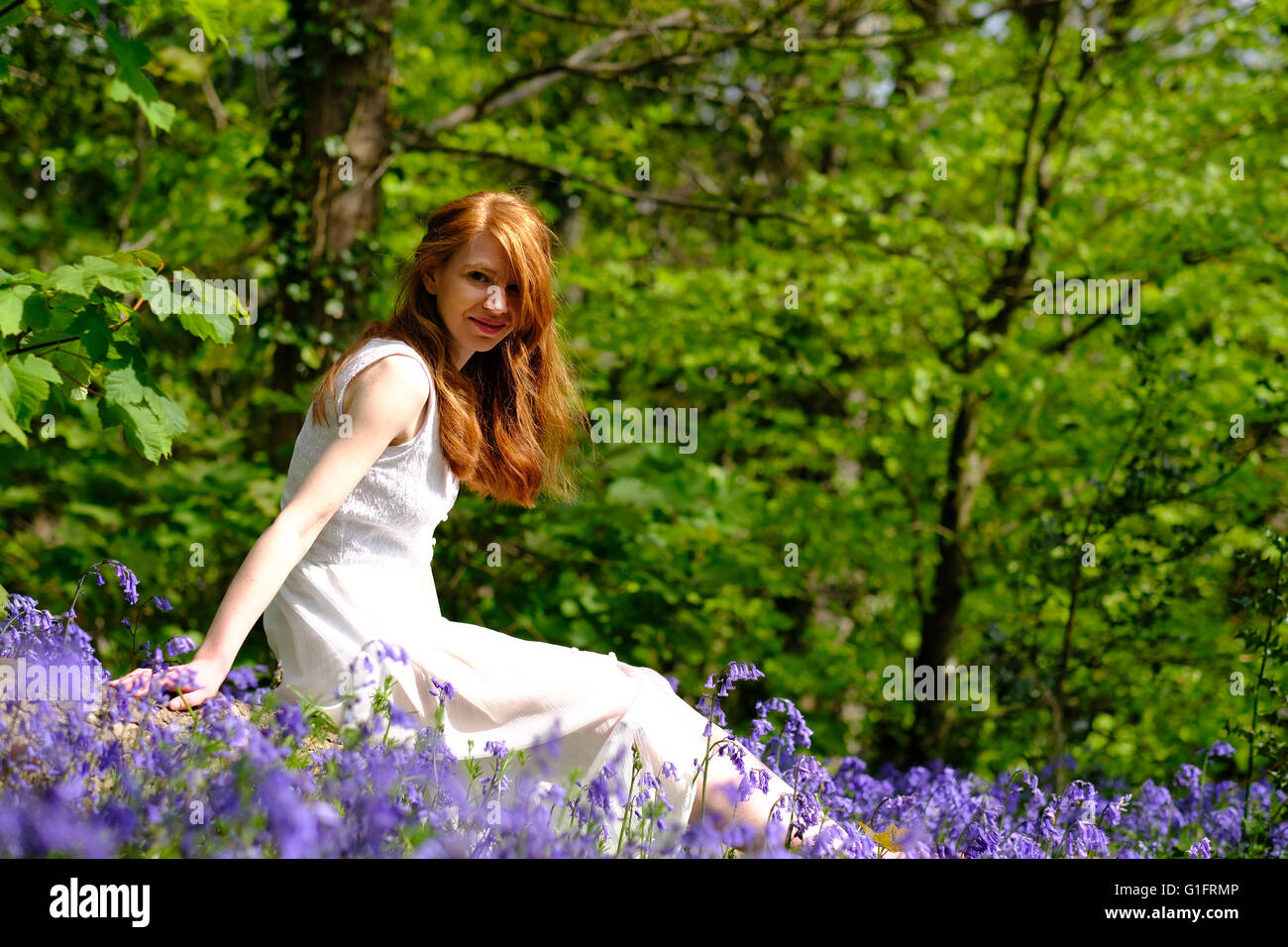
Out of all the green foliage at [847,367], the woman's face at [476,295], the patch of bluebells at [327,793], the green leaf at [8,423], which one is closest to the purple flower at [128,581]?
the patch of bluebells at [327,793]

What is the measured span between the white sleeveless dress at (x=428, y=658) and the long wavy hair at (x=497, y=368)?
101 millimetres

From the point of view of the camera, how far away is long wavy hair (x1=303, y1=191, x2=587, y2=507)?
9.30 ft

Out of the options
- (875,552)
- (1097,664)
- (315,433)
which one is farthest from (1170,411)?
(315,433)

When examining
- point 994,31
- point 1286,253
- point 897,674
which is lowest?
point 897,674

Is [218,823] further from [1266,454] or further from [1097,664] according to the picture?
[1266,454]

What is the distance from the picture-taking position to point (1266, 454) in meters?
5.70

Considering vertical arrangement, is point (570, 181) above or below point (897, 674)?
above
